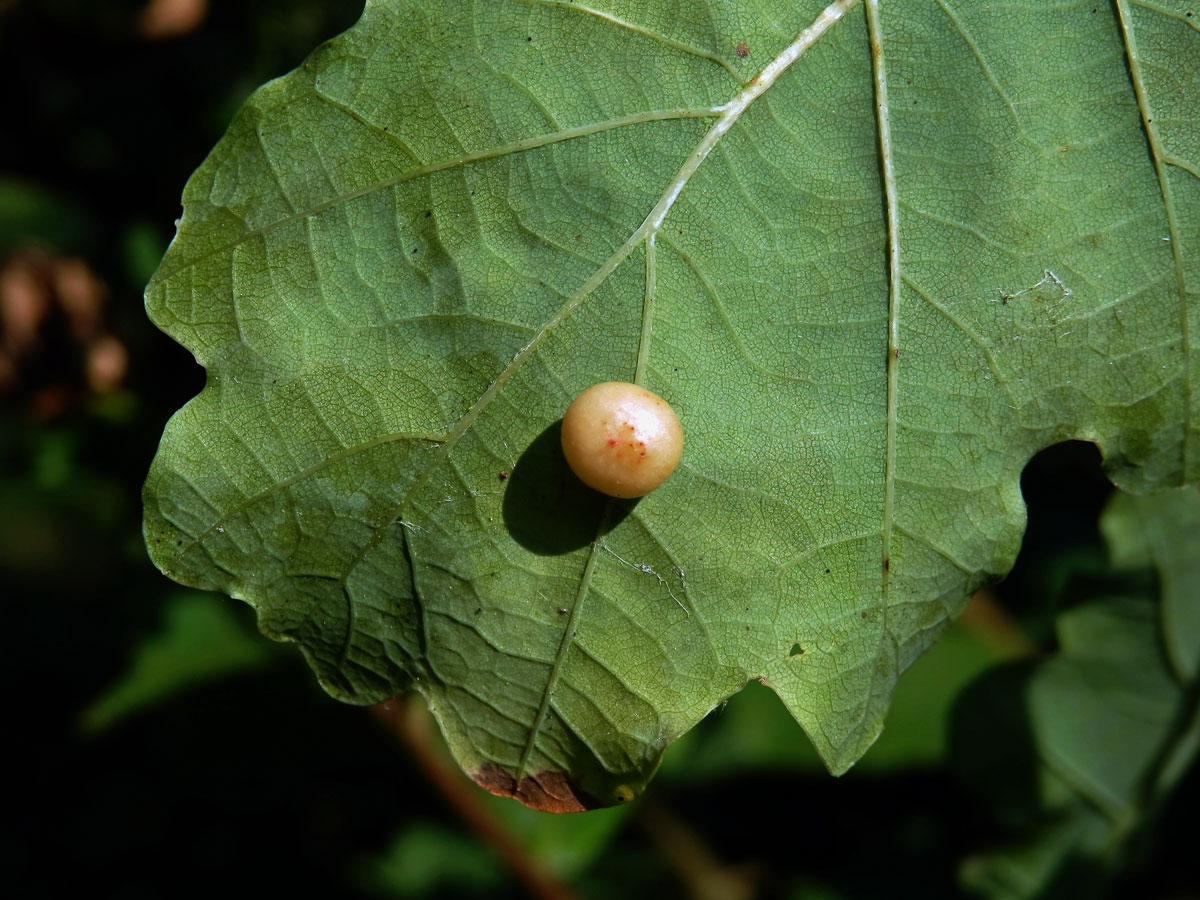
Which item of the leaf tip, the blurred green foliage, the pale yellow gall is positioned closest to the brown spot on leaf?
the leaf tip

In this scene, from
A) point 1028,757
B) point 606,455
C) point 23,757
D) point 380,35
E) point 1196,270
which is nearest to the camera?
point 606,455

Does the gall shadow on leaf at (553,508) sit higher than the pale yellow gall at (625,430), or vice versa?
the pale yellow gall at (625,430)

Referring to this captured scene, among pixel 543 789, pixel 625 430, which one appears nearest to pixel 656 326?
pixel 625 430

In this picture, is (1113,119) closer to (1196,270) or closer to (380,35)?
(1196,270)

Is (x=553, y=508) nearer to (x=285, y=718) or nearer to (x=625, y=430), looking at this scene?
(x=625, y=430)

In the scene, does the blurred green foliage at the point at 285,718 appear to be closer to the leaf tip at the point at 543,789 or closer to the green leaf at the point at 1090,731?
the green leaf at the point at 1090,731

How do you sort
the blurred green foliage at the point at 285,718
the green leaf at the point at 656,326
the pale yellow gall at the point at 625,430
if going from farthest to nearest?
1. the blurred green foliage at the point at 285,718
2. the green leaf at the point at 656,326
3. the pale yellow gall at the point at 625,430

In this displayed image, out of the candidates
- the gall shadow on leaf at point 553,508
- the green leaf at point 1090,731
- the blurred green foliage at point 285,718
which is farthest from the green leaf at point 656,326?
the green leaf at point 1090,731

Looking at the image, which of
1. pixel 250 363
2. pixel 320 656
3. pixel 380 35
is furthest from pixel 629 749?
pixel 380 35
